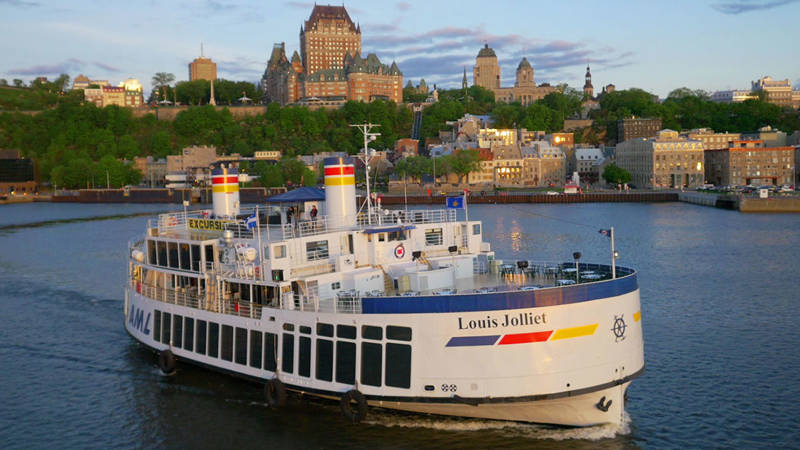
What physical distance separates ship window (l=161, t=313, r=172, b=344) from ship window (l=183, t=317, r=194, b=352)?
84 cm

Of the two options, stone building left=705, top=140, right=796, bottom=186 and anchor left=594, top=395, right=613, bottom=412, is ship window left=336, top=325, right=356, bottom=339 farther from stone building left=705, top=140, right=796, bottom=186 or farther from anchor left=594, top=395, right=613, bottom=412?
stone building left=705, top=140, right=796, bottom=186

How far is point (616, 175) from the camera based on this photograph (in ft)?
378

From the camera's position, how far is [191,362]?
2075 cm

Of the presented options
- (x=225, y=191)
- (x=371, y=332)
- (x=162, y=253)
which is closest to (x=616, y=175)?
(x=225, y=191)

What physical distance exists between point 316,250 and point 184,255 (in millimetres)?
4730

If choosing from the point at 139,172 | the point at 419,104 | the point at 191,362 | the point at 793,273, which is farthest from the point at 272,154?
the point at 191,362

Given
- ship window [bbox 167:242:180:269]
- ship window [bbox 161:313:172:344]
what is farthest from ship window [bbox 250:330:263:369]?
ship window [bbox 167:242:180:269]

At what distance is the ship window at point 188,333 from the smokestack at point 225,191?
5.06 m

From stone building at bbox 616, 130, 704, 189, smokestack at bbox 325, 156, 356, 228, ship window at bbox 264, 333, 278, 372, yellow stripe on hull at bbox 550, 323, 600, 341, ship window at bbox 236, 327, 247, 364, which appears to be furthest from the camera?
stone building at bbox 616, 130, 704, 189

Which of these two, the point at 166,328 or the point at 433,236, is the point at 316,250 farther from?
the point at 166,328

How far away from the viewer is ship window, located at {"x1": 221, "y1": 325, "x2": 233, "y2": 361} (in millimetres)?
19234

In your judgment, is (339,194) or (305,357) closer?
(305,357)

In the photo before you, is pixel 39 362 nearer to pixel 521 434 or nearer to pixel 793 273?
pixel 521 434

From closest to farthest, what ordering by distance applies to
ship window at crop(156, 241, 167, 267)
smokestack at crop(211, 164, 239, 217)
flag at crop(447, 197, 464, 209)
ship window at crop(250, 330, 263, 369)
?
ship window at crop(250, 330, 263, 369) < flag at crop(447, 197, 464, 209) < ship window at crop(156, 241, 167, 267) < smokestack at crop(211, 164, 239, 217)
